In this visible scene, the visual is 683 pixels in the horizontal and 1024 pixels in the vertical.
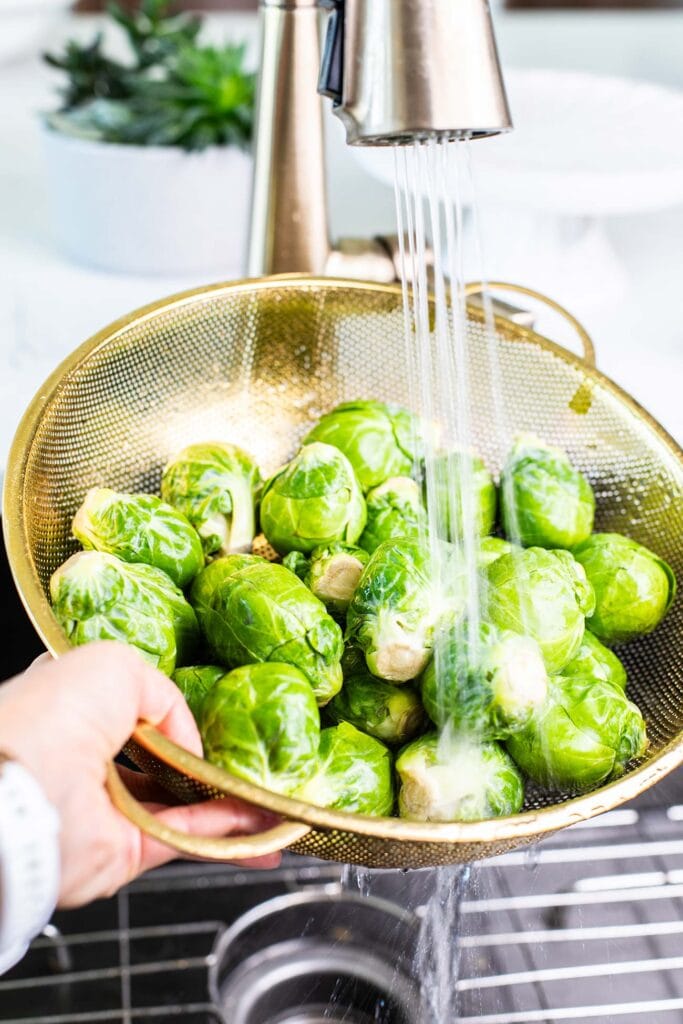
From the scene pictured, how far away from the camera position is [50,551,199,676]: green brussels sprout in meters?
0.79

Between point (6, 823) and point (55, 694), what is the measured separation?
0.29 ft

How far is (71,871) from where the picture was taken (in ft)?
2.09

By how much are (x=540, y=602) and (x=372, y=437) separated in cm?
27

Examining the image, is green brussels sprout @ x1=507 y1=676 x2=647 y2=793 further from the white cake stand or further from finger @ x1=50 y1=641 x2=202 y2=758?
the white cake stand

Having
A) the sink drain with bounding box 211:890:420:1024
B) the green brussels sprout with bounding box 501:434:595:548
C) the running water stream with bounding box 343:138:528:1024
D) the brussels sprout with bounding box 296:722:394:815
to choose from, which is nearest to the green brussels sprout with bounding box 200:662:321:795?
the brussels sprout with bounding box 296:722:394:815

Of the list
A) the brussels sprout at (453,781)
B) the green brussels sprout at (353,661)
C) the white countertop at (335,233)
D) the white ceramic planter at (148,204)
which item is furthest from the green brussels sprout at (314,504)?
the white ceramic planter at (148,204)

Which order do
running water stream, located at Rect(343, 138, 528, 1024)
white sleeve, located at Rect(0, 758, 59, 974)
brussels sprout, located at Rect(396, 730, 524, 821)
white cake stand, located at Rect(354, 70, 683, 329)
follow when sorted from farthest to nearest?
1. white cake stand, located at Rect(354, 70, 683, 329)
2. running water stream, located at Rect(343, 138, 528, 1024)
3. brussels sprout, located at Rect(396, 730, 524, 821)
4. white sleeve, located at Rect(0, 758, 59, 974)

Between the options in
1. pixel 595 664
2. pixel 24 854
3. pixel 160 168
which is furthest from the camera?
pixel 160 168

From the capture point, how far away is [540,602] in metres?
0.85

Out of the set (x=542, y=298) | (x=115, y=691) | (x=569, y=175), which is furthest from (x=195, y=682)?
(x=569, y=175)

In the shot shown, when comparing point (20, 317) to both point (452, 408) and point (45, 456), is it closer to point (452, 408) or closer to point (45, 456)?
point (45, 456)

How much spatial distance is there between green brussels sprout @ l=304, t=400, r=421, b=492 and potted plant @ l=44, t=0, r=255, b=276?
47 centimetres

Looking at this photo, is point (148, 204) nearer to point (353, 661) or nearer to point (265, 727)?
point (353, 661)

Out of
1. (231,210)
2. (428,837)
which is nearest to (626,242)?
(231,210)
